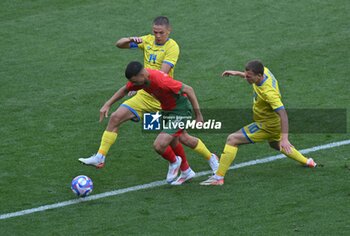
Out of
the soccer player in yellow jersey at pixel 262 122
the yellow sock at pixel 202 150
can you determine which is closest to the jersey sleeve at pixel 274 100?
the soccer player in yellow jersey at pixel 262 122

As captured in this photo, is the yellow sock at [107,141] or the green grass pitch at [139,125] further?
the yellow sock at [107,141]

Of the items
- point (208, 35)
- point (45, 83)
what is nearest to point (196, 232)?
point (45, 83)

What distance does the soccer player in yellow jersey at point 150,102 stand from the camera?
12172 mm

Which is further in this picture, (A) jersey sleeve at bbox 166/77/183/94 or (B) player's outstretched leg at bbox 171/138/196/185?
(B) player's outstretched leg at bbox 171/138/196/185

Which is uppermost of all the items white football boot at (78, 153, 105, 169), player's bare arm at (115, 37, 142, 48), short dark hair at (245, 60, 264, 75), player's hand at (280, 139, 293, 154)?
player's bare arm at (115, 37, 142, 48)

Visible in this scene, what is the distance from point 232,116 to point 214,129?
0.58 metres

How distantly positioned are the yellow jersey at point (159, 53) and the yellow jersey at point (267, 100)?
5.03ft

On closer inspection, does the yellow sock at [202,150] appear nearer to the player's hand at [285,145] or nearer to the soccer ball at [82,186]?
the player's hand at [285,145]

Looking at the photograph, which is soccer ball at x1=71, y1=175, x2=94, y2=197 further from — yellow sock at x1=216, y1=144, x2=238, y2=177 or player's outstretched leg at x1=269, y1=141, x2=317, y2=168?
player's outstretched leg at x1=269, y1=141, x2=317, y2=168

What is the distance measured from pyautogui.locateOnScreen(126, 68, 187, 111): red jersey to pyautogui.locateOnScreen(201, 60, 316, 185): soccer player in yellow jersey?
0.92 metres

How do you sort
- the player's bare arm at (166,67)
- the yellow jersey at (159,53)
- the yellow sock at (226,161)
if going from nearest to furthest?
the yellow sock at (226,161), the player's bare arm at (166,67), the yellow jersey at (159,53)

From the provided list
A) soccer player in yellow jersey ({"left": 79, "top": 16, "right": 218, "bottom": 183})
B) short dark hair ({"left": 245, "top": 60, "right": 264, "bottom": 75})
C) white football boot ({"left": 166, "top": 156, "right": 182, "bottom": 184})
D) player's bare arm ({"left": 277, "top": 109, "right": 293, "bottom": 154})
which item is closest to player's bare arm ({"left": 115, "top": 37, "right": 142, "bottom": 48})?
soccer player in yellow jersey ({"left": 79, "top": 16, "right": 218, "bottom": 183})

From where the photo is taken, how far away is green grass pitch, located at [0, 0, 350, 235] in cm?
1055

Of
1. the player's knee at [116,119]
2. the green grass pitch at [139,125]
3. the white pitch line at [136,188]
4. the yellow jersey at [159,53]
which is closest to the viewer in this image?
the green grass pitch at [139,125]
